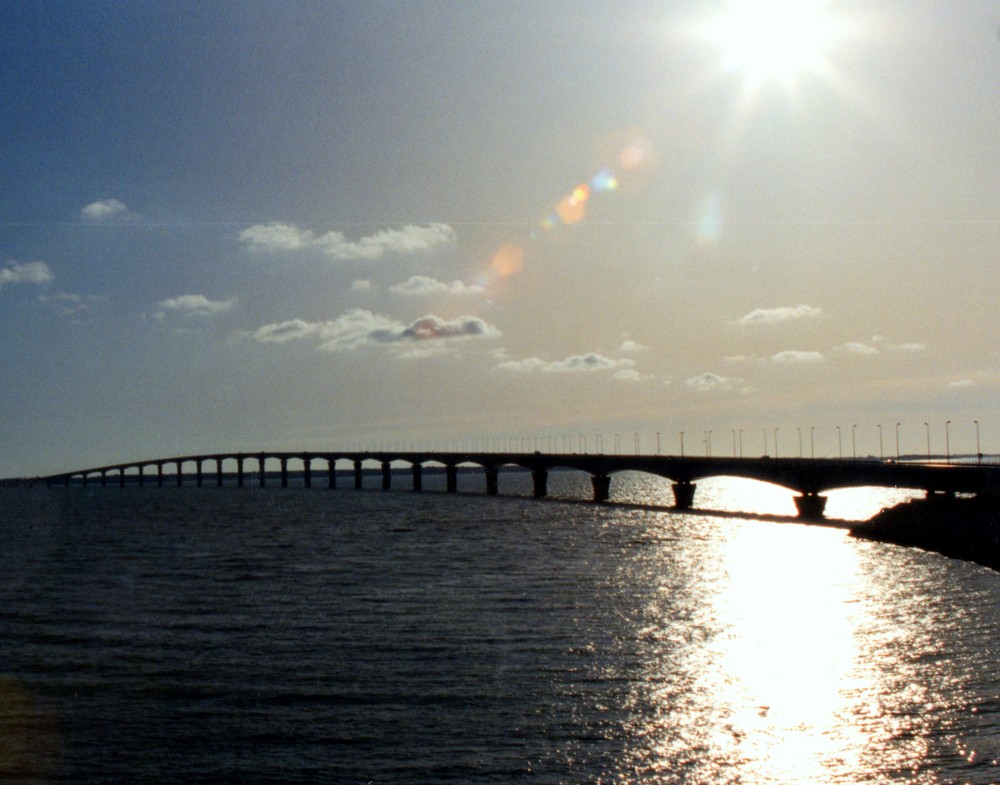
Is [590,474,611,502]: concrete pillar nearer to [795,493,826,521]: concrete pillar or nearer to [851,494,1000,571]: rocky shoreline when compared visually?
[795,493,826,521]: concrete pillar

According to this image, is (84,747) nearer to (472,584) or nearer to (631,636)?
(631,636)

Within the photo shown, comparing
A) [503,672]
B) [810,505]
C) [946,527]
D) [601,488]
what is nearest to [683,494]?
[601,488]

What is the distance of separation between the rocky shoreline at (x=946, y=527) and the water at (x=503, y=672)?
3163mm

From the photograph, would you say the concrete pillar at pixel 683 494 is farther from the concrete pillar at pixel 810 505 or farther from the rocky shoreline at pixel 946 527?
the rocky shoreline at pixel 946 527

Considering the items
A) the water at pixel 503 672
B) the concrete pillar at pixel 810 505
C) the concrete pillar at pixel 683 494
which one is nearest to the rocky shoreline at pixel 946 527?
the water at pixel 503 672

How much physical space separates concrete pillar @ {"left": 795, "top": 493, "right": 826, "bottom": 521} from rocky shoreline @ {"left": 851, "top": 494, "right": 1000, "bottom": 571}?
18393mm

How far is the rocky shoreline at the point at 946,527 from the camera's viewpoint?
7000 cm

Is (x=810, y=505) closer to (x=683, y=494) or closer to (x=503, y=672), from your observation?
(x=683, y=494)

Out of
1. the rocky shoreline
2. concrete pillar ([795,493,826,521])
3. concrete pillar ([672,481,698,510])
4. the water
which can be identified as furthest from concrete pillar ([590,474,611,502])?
the water

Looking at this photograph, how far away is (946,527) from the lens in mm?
80750

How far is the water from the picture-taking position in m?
24.2

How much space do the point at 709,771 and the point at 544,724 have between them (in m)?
5.16

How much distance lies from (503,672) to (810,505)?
97305 mm

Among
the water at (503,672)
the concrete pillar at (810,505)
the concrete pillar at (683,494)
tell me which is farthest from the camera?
the concrete pillar at (683,494)
